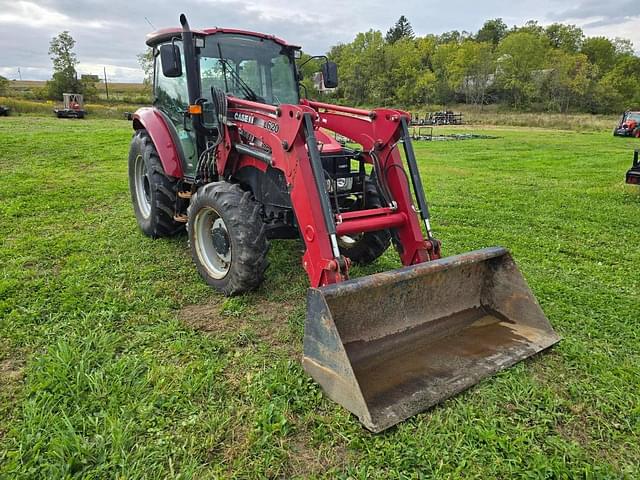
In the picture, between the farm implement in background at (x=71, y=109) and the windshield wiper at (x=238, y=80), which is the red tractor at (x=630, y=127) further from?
the farm implement in background at (x=71, y=109)

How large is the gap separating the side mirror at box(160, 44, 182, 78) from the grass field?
6.15ft

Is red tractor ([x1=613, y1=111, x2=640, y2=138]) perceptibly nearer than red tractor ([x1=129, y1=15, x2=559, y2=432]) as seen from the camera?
No

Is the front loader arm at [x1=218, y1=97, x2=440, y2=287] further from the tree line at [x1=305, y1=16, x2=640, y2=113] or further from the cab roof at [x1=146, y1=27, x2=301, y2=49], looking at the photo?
the tree line at [x1=305, y1=16, x2=640, y2=113]

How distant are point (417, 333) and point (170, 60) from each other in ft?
10.1

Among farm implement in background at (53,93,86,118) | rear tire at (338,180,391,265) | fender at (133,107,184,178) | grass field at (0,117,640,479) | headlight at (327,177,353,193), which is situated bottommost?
grass field at (0,117,640,479)

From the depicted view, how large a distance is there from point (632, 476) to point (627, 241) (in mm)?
4609

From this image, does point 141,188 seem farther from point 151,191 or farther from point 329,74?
point 329,74

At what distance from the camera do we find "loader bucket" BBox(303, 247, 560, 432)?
2629mm

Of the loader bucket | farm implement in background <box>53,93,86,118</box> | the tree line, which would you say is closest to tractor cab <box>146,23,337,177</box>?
the loader bucket

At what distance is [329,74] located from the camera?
16.6ft

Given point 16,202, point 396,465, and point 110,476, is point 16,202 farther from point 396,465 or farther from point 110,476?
point 396,465

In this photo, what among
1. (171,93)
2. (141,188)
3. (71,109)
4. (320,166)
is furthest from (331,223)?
(71,109)

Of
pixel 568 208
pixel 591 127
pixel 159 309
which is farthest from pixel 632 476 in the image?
pixel 591 127

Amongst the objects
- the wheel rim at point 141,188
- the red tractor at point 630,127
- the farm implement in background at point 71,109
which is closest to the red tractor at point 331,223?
the wheel rim at point 141,188
